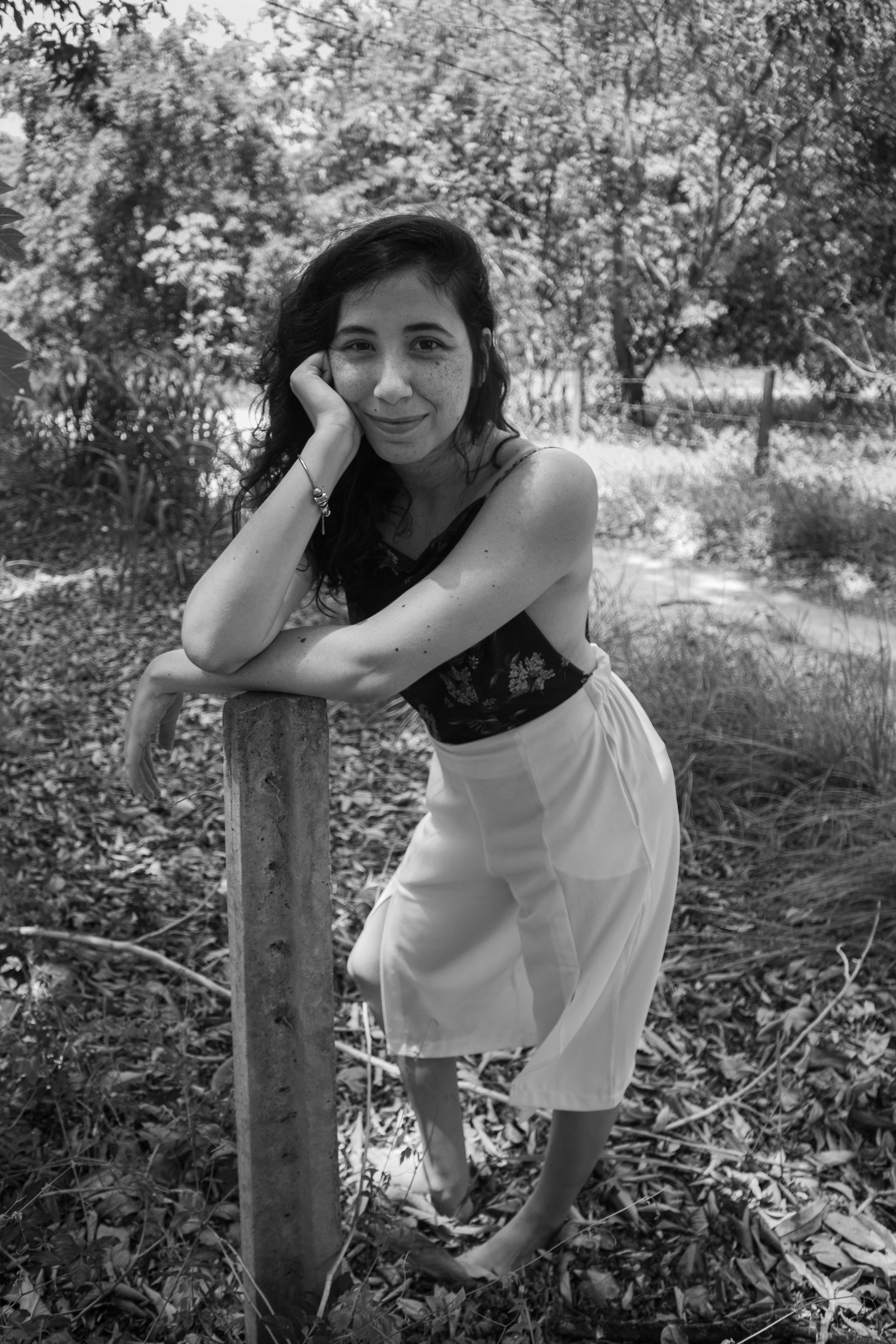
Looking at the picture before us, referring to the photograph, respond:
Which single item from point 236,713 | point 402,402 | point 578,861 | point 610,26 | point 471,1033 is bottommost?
point 471,1033

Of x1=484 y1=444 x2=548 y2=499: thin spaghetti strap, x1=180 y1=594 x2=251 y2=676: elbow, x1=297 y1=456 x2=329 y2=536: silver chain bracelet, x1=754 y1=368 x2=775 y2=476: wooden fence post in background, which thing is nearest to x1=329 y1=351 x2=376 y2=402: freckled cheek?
x1=297 y1=456 x2=329 y2=536: silver chain bracelet

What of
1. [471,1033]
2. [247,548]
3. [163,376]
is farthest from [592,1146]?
[163,376]

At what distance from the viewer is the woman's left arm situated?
1.51 m

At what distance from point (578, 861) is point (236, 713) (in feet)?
2.08

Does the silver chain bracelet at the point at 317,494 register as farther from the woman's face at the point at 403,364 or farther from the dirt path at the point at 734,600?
the dirt path at the point at 734,600

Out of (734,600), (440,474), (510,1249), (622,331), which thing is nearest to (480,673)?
(440,474)

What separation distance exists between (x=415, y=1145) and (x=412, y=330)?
1.26 metres

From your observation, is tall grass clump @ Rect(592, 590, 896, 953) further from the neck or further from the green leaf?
the green leaf

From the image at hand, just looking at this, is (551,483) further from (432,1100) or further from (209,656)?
(432,1100)

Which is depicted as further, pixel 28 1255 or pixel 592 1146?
pixel 592 1146

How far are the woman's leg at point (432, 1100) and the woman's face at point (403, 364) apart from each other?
91 centimetres

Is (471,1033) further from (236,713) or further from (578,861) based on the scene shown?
(236,713)

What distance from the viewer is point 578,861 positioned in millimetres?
1801

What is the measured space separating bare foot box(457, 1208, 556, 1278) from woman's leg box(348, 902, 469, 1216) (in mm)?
140
